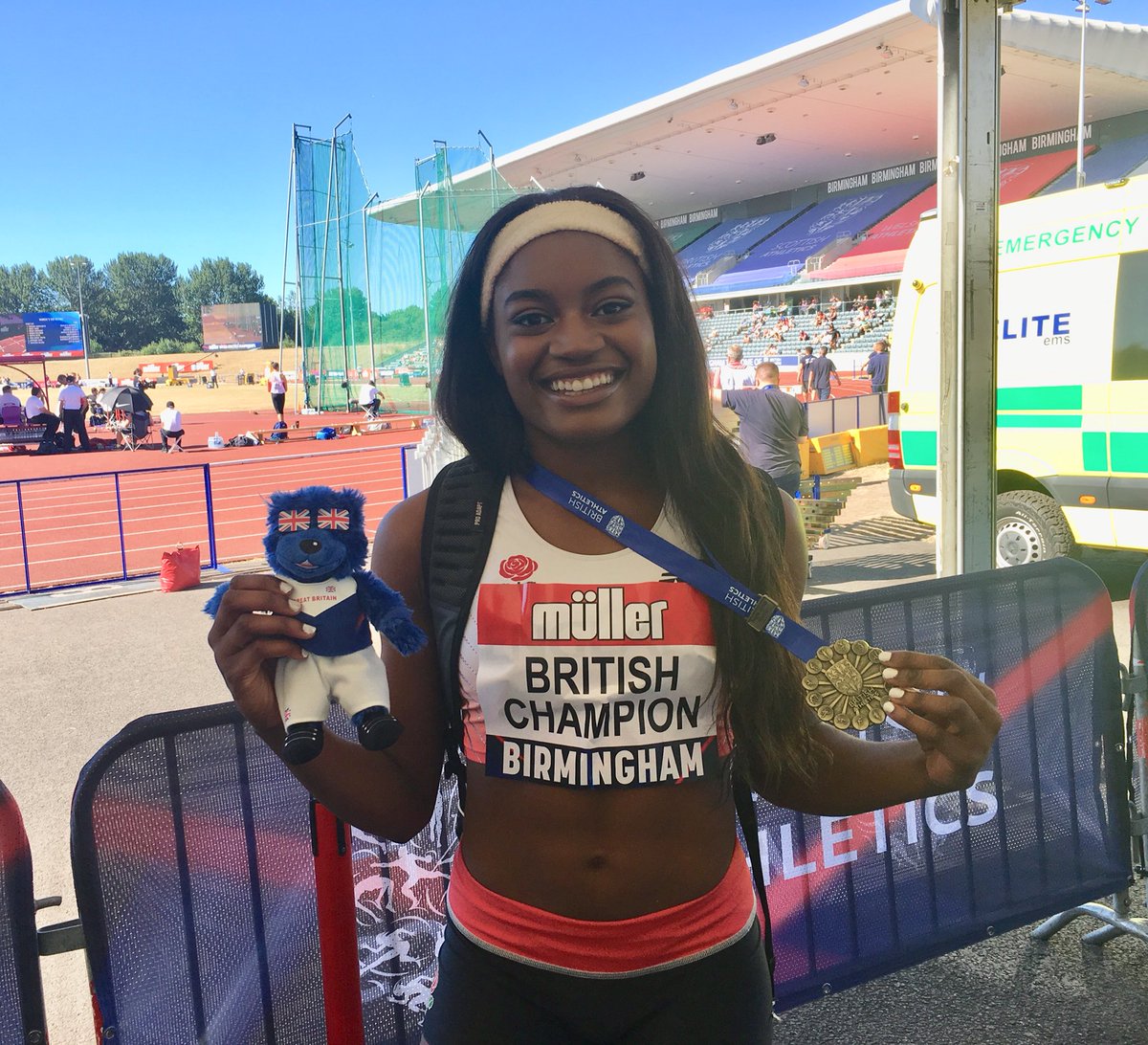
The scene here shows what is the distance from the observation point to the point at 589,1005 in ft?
4.30

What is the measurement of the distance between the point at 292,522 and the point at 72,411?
26211mm

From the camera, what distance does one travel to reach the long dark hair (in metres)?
1.41

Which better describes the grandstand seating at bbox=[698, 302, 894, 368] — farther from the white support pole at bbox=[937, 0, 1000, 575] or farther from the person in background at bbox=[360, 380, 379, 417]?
the white support pole at bbox=[937, 0, 1000, 575]

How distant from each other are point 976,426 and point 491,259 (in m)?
2.57

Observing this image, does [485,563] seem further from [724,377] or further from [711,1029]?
[724,377]

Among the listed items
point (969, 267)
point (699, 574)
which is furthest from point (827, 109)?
point (699, 574)

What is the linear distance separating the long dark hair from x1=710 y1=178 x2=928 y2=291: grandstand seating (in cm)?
3880

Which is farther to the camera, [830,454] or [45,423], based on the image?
[45,423]

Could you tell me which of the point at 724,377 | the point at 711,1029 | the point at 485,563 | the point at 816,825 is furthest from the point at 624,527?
the point at 724,377

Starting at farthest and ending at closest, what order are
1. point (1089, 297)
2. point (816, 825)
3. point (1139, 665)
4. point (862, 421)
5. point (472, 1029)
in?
point (862, 421) → point (1089, 297) → point (1139, 665) → point (816, 825) → point (472, 1029)

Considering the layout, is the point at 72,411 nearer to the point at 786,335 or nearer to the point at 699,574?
the point at 786,335

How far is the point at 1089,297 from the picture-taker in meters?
6.98

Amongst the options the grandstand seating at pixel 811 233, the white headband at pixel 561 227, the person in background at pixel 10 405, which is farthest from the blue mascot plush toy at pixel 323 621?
the grandstand seating at pixel 811 233

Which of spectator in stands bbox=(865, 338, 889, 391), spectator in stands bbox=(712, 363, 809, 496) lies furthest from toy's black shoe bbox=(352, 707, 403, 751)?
spectator in stands bbox=(865, 338, 889, 391)
